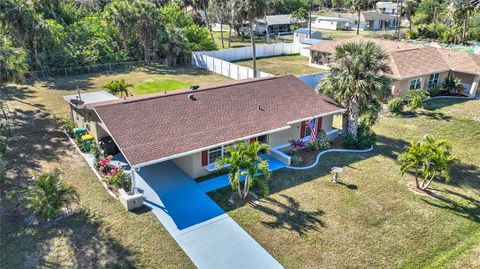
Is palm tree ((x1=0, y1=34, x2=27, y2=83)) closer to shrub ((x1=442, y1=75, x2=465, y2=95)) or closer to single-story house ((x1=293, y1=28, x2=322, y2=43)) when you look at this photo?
shrub ((x1=442, y1=75, x2=465, y2=95))

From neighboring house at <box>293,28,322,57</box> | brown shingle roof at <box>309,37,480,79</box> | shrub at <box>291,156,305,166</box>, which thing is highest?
neighboring house at <box>293,28,322,57</box>

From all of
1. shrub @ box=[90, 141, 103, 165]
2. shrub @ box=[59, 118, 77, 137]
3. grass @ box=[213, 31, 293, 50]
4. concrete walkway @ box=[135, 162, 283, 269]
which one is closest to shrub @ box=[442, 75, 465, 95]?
concrete walkway @ box=[135, 162, 283, 269]

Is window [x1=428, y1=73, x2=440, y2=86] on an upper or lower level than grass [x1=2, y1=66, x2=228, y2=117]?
upper

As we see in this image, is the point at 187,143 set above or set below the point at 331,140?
above

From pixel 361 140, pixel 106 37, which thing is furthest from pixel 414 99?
pixel 106 37

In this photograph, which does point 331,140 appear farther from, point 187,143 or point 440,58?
point 440,58

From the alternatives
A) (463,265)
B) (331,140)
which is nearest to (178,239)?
(463,265)
